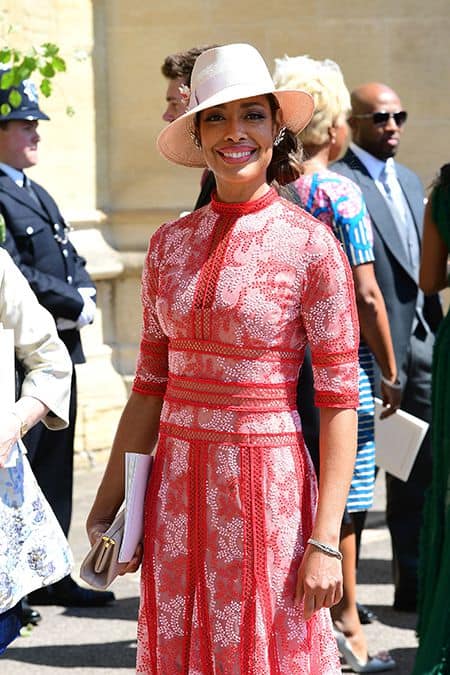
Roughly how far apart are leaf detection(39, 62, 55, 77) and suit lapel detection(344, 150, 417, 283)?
10.1ft

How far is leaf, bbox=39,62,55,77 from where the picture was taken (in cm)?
274

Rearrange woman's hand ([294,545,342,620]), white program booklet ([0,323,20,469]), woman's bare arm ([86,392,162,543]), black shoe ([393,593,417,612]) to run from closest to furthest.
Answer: woman's hand ([294,545,342,620]) < woman's bare arm ([86,392,162,543]) < white program booklet ([0,323,20,469]) < black shoe ([393,593,417,612])

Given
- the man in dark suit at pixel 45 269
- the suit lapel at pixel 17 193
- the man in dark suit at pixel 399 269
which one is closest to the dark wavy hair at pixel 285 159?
the man in dark suit at pixel 399 269

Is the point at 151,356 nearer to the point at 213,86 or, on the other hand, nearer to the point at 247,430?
the point at 247,430

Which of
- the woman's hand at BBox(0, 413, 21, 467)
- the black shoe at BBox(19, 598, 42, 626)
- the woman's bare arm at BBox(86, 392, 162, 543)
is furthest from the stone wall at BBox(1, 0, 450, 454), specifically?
the woman's bare arm at BBox(86, 392, 162, 543)

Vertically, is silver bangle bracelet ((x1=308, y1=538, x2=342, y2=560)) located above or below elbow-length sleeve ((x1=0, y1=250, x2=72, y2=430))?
below

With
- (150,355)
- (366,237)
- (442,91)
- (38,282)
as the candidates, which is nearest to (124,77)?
(442,91)

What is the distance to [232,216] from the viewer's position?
3322 millimetres

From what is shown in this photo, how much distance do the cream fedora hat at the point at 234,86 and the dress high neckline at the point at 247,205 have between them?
20cm

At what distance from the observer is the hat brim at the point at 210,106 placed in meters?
3.23

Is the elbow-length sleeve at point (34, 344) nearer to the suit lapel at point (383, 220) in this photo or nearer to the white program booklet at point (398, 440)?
the white program booklet at point (398, 440)

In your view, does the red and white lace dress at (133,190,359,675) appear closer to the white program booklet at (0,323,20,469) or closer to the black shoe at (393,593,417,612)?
the white program booklet at (0,323,20,469)

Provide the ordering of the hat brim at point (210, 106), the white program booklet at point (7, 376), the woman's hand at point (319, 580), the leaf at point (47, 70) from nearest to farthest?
the leaf at point (47, 70)
the woman's hand at point (319, 580)
the hat brim at point (210, 106)
the white program booklet at point (7, 376)

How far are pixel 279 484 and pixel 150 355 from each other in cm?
47
